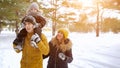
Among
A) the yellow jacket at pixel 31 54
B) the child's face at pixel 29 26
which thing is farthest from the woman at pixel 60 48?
the child's face at pixel 29 26

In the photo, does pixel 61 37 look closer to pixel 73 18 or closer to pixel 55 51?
pixel 55 51

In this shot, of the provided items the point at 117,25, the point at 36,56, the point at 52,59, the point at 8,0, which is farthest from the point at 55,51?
the point at 8,0

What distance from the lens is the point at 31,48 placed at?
4207mm

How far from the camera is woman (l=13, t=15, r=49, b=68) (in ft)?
13.4

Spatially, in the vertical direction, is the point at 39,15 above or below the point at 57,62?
above

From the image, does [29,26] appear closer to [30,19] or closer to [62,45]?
[30,19]

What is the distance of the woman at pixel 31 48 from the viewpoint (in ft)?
13.4

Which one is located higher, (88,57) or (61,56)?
(61,56)

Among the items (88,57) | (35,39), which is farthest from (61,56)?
(88,57)

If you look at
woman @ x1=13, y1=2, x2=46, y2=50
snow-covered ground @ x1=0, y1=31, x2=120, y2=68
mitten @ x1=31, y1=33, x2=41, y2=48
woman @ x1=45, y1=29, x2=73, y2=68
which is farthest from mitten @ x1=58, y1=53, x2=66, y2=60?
snow-covered ground @ x1=0, y1=31, x2=120, y2=68

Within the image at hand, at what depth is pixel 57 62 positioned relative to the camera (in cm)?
548

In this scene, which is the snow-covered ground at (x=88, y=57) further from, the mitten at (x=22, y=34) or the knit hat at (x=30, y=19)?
the knit hat at (x=30, y=19)

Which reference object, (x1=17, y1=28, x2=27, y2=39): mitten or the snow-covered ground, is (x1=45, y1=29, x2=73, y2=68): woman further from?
the snow-covered ground

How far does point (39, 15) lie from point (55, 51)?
126 centimetres
